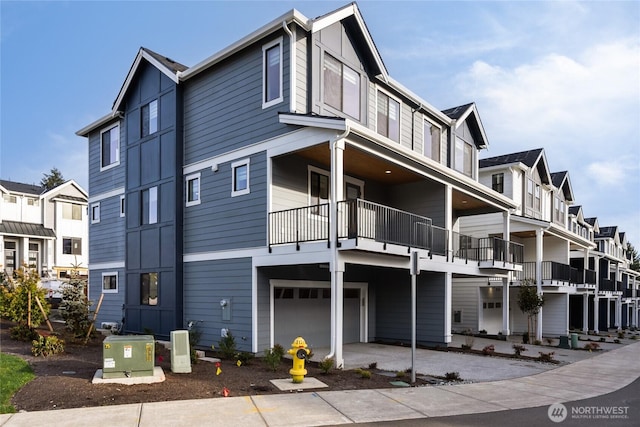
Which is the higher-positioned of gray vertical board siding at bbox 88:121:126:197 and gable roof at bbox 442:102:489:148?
gable roof at bbox 442:102:489:148

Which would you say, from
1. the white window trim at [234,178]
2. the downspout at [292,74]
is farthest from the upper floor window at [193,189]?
the downspout at [292,74]

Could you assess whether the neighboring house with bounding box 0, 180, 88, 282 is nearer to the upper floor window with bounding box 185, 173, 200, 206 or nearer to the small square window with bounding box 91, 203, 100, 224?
the small square window with bounding box 91, 203, 100, 224

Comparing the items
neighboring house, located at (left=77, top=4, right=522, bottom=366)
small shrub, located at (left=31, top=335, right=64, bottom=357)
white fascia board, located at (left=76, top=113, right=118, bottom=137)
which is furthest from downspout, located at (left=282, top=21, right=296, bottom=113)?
white fascia board, located at (left=76, top=113, right=118, bottom=137)

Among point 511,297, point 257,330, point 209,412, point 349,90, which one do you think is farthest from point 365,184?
point 511,297

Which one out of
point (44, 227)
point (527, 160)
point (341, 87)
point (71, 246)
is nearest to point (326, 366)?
point (341, 87)

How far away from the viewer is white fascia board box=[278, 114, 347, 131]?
11.9 metres

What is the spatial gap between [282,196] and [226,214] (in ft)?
6.85

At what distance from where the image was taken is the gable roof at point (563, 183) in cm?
3303

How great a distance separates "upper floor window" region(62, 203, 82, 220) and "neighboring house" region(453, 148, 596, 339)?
31264mm

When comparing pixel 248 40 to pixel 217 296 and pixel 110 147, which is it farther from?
pixel 110 147

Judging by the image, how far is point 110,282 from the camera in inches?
797

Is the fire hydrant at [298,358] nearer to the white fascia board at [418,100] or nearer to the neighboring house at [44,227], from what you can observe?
the white fascia board at [418,100]

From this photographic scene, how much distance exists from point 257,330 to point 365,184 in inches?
271

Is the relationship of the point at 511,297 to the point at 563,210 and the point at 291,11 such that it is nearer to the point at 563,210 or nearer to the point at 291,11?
the point at 563,210
